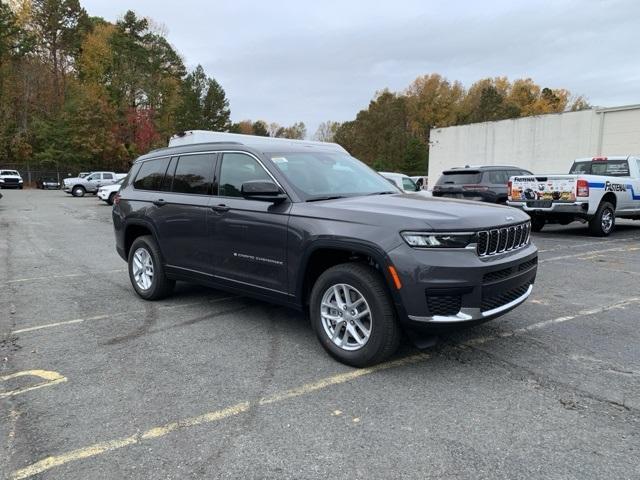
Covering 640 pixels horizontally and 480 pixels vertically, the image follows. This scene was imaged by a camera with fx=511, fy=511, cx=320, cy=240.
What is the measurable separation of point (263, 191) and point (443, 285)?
5.60ft

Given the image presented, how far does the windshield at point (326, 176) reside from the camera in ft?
15.4

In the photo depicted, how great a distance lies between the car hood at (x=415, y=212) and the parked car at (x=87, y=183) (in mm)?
34421

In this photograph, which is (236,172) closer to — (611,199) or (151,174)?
(151,174)

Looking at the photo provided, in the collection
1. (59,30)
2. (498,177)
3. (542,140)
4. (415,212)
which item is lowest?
(415,212)

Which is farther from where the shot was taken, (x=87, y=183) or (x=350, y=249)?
(x=87, y=183)

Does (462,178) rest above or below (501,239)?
above

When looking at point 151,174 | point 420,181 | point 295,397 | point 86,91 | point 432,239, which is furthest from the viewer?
point 86,91

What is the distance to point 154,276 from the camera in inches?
242

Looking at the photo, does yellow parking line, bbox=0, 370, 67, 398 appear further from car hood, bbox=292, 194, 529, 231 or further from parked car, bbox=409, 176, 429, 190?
parked car, bbox=409, 176, 429, 190

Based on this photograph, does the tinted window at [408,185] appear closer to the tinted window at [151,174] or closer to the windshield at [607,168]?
the windshield at [607,168]

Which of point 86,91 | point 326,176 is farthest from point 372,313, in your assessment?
point 86,91

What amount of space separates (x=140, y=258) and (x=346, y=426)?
13.6 feet

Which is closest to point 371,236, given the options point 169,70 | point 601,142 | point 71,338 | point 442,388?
point 442,388

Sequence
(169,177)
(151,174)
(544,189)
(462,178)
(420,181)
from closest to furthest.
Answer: (169,177) → (151,174) → (544,189) → (462,178) → (420,181)
